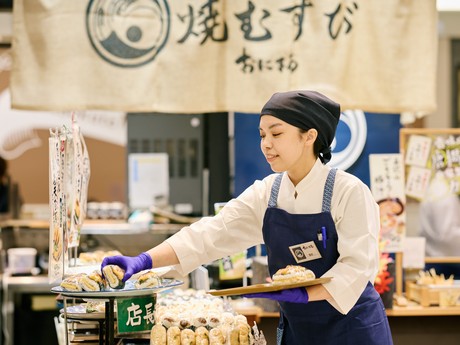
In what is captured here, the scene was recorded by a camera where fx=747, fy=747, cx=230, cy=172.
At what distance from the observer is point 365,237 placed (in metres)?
2.89

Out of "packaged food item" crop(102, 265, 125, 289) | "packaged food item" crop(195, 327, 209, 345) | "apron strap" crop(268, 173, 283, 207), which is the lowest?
"packaged food item" crop(195, 327, 209, 345)

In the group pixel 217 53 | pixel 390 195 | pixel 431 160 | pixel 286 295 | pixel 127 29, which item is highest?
pixel 127 29

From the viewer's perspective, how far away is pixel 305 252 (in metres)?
3.08

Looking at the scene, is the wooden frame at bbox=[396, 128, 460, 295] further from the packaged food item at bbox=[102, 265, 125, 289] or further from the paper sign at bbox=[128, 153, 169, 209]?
the paper sign at bbox=[128, 153, 169, 209]

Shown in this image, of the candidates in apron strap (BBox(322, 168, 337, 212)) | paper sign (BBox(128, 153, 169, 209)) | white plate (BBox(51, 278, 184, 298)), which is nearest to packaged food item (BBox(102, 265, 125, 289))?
white plate (BBox(51, 278, 184, 298))

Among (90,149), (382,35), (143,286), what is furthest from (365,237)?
(90,149)

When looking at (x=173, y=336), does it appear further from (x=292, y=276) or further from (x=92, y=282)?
(x=292, y=276)

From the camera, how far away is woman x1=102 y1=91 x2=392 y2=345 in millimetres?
2906

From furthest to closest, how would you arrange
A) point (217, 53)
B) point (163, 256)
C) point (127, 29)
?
point (217, 53), point (127, 29), point (163, 256)

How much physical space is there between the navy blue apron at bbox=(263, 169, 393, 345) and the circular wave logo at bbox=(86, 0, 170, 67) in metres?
1.84

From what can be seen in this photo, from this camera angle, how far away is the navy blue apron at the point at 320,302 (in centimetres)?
304

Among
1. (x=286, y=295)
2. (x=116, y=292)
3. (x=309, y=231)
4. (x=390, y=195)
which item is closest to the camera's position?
(x=286, y=295)

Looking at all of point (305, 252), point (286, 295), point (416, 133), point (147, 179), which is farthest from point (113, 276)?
point (147, 179)

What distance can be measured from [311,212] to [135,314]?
83 cm
